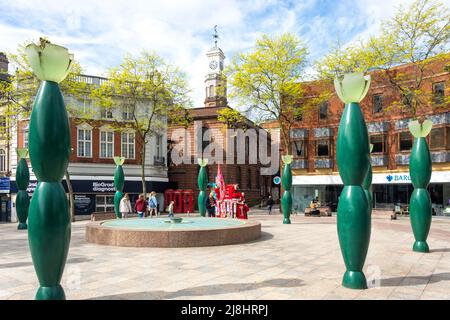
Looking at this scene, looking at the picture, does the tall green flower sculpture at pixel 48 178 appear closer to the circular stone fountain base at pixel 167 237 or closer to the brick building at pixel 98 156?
the circular stone fountain base at pixel 167 237

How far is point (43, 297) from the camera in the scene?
492cm

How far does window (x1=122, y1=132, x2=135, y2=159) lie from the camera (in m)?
33.2

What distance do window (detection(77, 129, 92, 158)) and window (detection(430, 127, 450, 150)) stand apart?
1037 inches

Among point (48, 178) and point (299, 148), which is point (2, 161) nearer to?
point (299, 148)

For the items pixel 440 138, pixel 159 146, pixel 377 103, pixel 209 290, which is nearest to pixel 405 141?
pixel 440 138

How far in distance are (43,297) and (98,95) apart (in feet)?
76.7

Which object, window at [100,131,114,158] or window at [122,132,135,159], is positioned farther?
window at [122,132,135,159]

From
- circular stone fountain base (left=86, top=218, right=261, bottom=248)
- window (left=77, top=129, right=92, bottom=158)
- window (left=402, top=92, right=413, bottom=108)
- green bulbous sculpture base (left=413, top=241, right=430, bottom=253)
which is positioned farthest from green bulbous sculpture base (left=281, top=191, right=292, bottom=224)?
window (left=77, top=129, right=92, bottom=158)

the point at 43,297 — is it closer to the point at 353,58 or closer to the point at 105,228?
the point at 105,228

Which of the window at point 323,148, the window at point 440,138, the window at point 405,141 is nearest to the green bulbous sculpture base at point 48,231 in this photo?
the window at point 440,138

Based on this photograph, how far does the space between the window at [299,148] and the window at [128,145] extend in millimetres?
14325

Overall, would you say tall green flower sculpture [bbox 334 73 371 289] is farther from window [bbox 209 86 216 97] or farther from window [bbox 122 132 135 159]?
window [bbox 209 86 216 97]

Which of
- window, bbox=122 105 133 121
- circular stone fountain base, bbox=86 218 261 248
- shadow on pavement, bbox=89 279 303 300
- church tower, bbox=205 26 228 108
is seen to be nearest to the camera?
shadow on pavement, bbox=89 279 303 300

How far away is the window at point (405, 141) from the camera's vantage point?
93.8 feet
